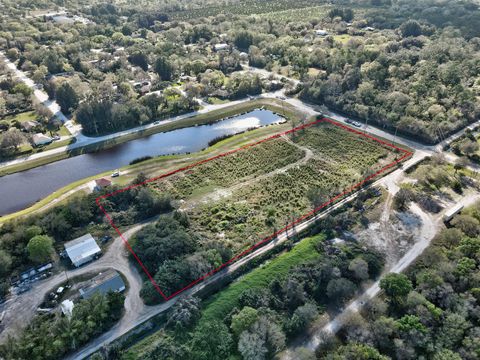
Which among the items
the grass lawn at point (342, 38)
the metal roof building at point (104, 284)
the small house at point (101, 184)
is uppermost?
the small house at point (101, 184)

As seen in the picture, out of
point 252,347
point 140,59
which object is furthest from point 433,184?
point 140,59

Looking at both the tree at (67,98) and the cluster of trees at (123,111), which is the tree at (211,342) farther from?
the tree at (67,98)

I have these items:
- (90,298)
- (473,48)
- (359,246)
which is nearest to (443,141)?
(359,246)

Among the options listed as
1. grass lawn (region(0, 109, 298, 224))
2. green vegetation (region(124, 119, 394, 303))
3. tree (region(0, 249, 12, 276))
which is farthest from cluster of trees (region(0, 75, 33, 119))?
tree (region(0, 249, 12, 276))

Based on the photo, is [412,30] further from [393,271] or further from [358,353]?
[358,353]

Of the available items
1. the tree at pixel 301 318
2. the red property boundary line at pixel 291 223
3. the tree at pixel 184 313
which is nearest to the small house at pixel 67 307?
the red property boundary line at pixel 291 223
